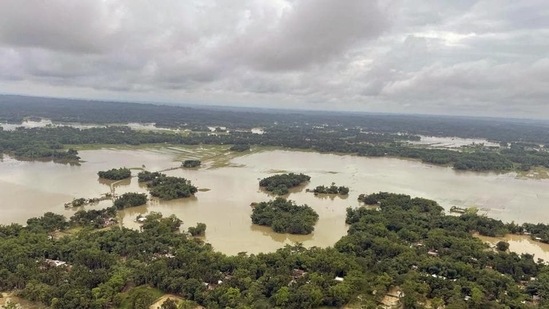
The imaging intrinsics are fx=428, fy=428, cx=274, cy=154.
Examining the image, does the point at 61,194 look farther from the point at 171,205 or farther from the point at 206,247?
the point at 206,247

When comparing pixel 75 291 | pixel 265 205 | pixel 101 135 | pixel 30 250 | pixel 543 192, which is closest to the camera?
pixel 75 291

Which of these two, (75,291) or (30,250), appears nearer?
(75,291)

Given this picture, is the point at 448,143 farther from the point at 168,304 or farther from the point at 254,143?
the point at 168,304

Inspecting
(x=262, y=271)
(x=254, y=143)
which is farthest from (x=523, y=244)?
(x=254, y=143)

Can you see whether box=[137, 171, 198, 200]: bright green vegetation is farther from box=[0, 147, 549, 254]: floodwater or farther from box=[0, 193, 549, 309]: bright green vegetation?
box=[0, 193, 549, 309]: bright green vegetation

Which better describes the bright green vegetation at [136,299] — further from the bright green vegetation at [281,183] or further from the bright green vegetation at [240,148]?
the bright green vegetation at [240,148]

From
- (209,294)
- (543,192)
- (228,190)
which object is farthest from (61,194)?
(543,192)
